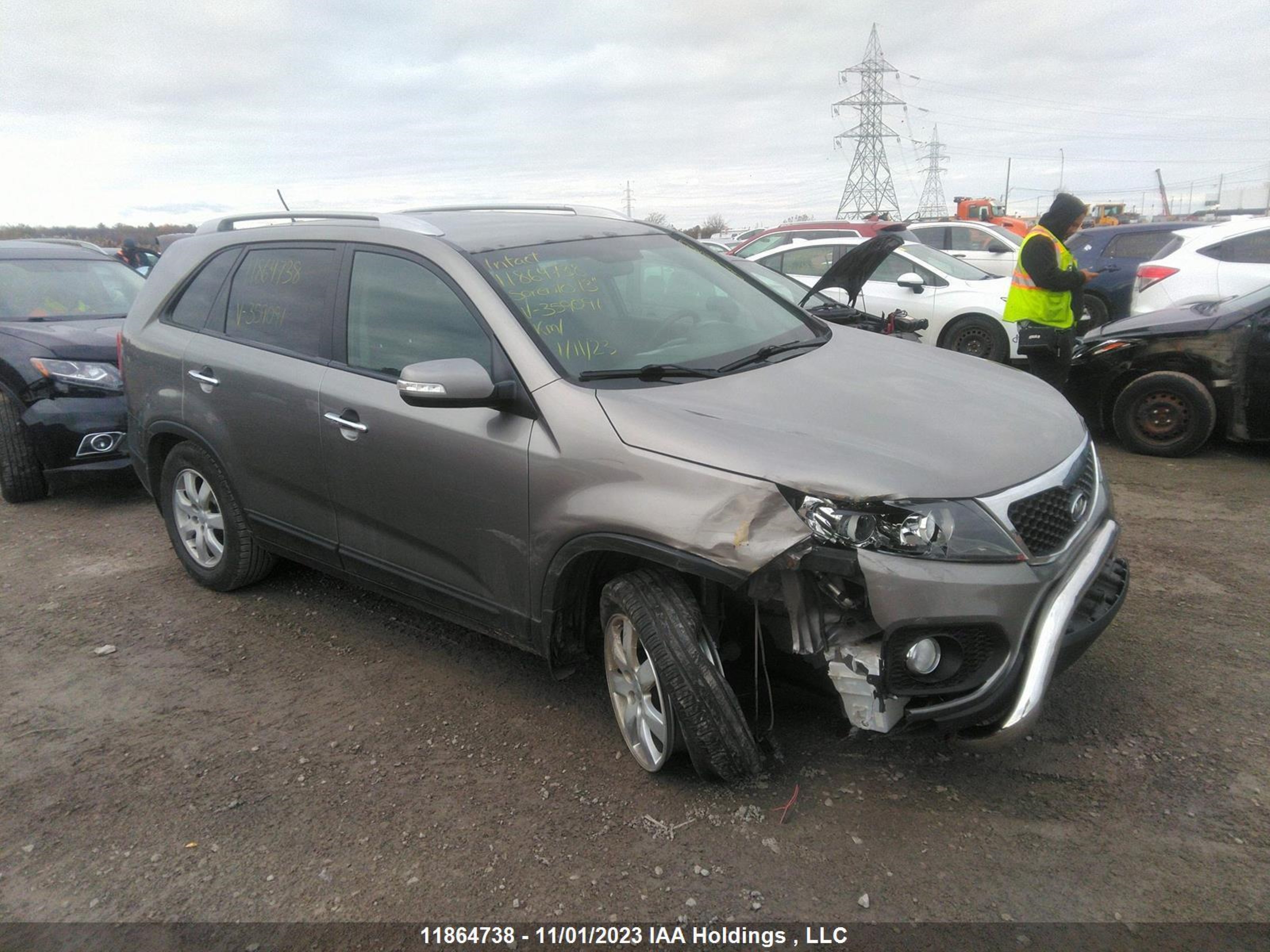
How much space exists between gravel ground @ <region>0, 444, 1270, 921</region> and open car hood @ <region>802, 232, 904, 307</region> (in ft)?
7.99

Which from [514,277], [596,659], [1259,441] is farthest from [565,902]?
[1259,441]

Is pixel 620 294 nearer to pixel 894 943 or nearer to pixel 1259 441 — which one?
pixel 894 943

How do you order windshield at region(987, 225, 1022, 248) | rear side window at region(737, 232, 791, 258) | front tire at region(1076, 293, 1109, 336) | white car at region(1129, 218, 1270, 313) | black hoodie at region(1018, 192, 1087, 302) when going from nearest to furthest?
black hoodie at region(1018, 192, 1087, 302), white car at region(1129, 218, 1270, 313), front tire at region(1076, 293, 1109, 336), rear side window at region(737, 232, 791, 258), windshield at region(987, 225, 1022, 248)

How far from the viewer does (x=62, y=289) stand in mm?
7152

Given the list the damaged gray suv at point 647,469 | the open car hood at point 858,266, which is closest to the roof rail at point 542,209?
the damaged gray suv at point 647,469

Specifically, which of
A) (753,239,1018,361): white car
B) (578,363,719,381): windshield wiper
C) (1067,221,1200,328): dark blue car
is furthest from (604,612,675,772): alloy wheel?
(1067,221,1200,328): dark blue car

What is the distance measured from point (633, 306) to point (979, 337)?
695 centimetres

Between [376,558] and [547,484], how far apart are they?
1.06 meters

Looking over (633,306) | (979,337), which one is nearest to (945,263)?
(979,337)

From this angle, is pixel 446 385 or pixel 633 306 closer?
pixel 446 385

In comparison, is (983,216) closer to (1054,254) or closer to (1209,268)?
(1209,268)

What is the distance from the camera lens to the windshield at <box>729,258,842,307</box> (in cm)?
660

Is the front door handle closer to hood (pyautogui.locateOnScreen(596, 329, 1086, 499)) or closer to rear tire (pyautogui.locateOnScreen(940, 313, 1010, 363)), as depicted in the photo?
hood (pyautogui.locateOnScreen(596, 329, 1086, 499))

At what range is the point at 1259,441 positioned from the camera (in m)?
6.36
